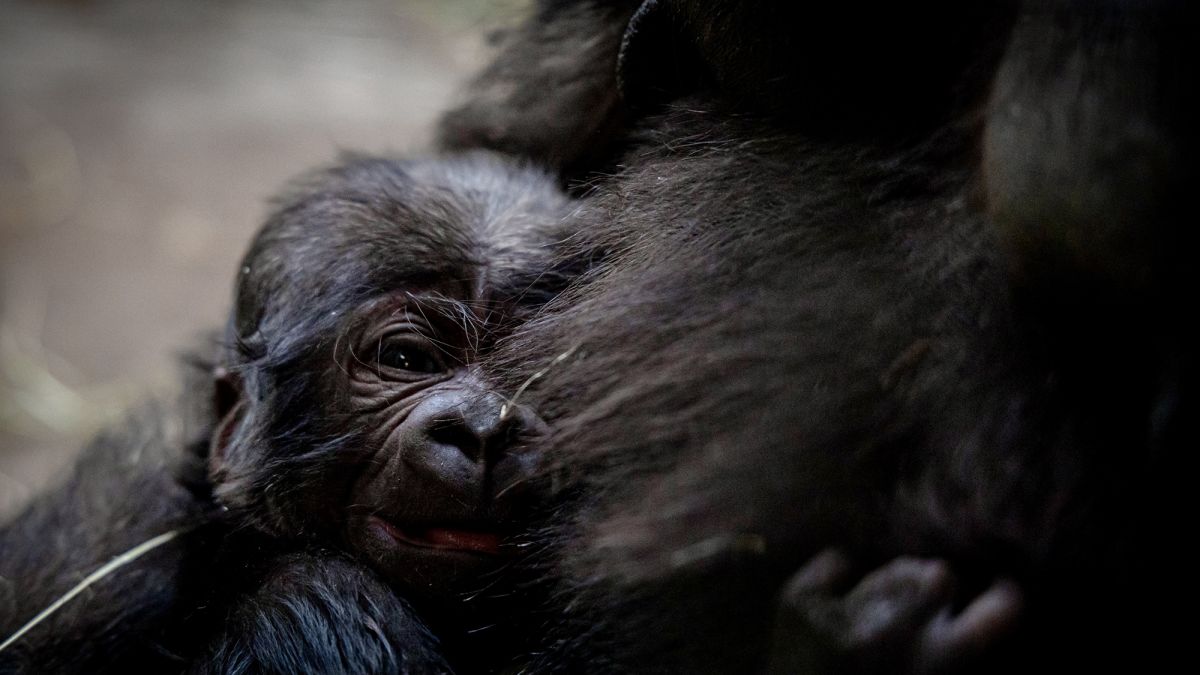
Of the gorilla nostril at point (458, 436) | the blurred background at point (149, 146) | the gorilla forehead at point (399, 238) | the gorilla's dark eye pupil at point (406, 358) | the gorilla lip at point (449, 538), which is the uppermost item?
the blurred background at point (149, 146)

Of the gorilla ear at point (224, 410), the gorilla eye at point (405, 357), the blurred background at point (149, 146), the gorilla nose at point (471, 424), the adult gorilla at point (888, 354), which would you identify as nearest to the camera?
the adult gorilla at point (888, 354)

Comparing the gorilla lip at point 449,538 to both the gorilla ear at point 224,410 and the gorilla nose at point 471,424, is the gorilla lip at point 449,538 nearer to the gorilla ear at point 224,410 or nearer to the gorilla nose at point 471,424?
the gorilla nose at point 471,424

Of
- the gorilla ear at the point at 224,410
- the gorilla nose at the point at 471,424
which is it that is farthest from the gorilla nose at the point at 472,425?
the gorilla ear at the point at 224,410

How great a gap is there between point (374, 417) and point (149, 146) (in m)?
3.48

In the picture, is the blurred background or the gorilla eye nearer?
the gorilla eye

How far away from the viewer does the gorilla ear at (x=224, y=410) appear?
183 cm

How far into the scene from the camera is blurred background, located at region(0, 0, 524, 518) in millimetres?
3594

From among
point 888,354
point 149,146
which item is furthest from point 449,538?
point 149,146

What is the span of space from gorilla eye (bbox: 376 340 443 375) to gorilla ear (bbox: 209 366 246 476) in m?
0.35

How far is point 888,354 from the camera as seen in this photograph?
1029 mm

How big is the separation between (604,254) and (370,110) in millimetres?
3823

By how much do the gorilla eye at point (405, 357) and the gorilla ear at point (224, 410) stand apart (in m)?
0.35

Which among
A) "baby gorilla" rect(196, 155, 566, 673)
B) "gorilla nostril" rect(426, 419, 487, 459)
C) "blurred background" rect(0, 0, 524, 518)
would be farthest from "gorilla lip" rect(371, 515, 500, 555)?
"blurred background" rect(0, 0, 524, 518)

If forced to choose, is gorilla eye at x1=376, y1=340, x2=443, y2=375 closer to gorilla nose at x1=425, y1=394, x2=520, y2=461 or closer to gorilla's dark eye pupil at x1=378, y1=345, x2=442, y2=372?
gorilla's dark eye pupil at x1=378, y1=345, x2=442, y2=372
